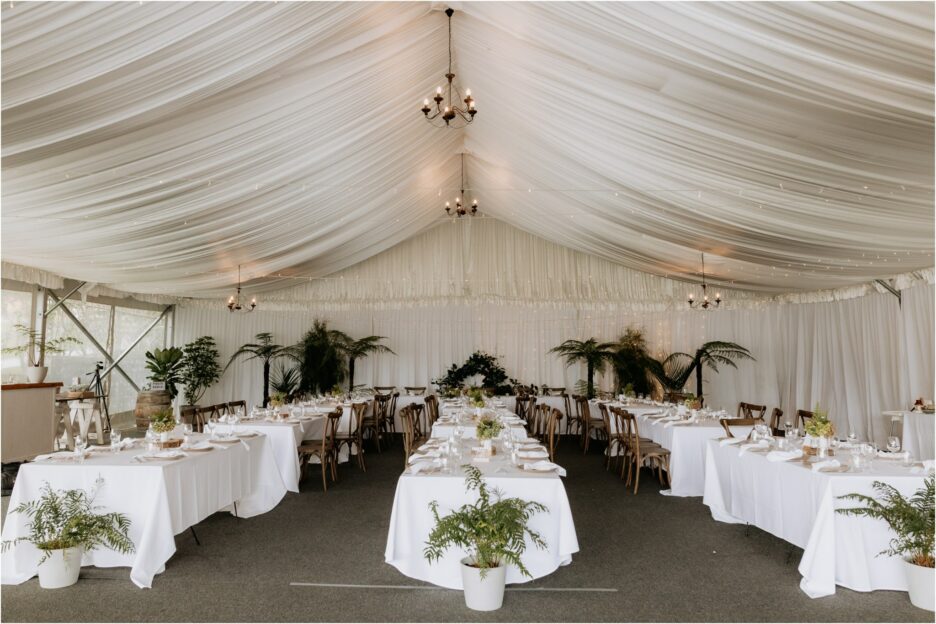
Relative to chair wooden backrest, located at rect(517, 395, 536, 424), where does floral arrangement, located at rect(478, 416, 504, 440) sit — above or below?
above

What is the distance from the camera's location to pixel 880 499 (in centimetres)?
396

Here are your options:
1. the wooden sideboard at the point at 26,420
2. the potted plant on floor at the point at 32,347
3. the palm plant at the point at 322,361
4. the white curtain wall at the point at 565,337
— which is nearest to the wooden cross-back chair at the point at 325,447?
the wooden sideboard at the point at 26,420

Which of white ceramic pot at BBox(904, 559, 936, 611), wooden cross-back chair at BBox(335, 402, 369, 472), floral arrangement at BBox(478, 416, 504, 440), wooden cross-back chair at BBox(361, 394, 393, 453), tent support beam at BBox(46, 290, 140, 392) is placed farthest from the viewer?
tent support beam at BBox(46, 290, 140, 392)

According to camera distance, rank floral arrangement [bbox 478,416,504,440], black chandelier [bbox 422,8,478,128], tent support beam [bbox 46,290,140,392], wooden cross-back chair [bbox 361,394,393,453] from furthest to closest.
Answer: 1. tent support beam [bbox 46,290,140,392]
2. wooden cross-back chair [bbox 361,394,393,453]
3. black chandelier [bbox 422,8,478,128]
4. floral arrangement [bbox 478,416,504,440]

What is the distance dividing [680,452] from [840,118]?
13.0 feet

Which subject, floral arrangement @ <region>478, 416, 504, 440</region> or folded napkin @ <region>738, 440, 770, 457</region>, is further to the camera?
folded napkin @ <region>738, 440, 770, 457</region>

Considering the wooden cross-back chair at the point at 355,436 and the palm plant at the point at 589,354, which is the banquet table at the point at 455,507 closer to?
the wooden cross-back chair at the point at 355,436

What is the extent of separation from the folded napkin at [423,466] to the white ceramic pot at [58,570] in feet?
7.60

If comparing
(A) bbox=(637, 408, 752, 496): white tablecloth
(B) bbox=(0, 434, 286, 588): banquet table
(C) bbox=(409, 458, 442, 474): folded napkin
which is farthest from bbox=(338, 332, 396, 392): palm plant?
(C) bbox=(409, 458, 442, 474): folded napkin

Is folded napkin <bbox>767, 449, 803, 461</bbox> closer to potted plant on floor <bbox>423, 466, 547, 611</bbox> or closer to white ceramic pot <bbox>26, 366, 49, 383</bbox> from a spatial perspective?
potted plant on floor <bbox>423, 466, 547, 611</bbox>

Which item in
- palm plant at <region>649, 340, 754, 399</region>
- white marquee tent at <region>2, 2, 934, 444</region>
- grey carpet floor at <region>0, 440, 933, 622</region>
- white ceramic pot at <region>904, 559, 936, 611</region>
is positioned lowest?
grey carpet floor at <region>0, 440, 933, 622</region>

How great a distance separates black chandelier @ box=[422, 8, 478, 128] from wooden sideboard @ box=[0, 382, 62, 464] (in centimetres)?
607

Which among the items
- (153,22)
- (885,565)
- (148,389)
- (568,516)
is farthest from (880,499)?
(148,389)

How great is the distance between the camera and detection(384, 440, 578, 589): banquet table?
4062mm
